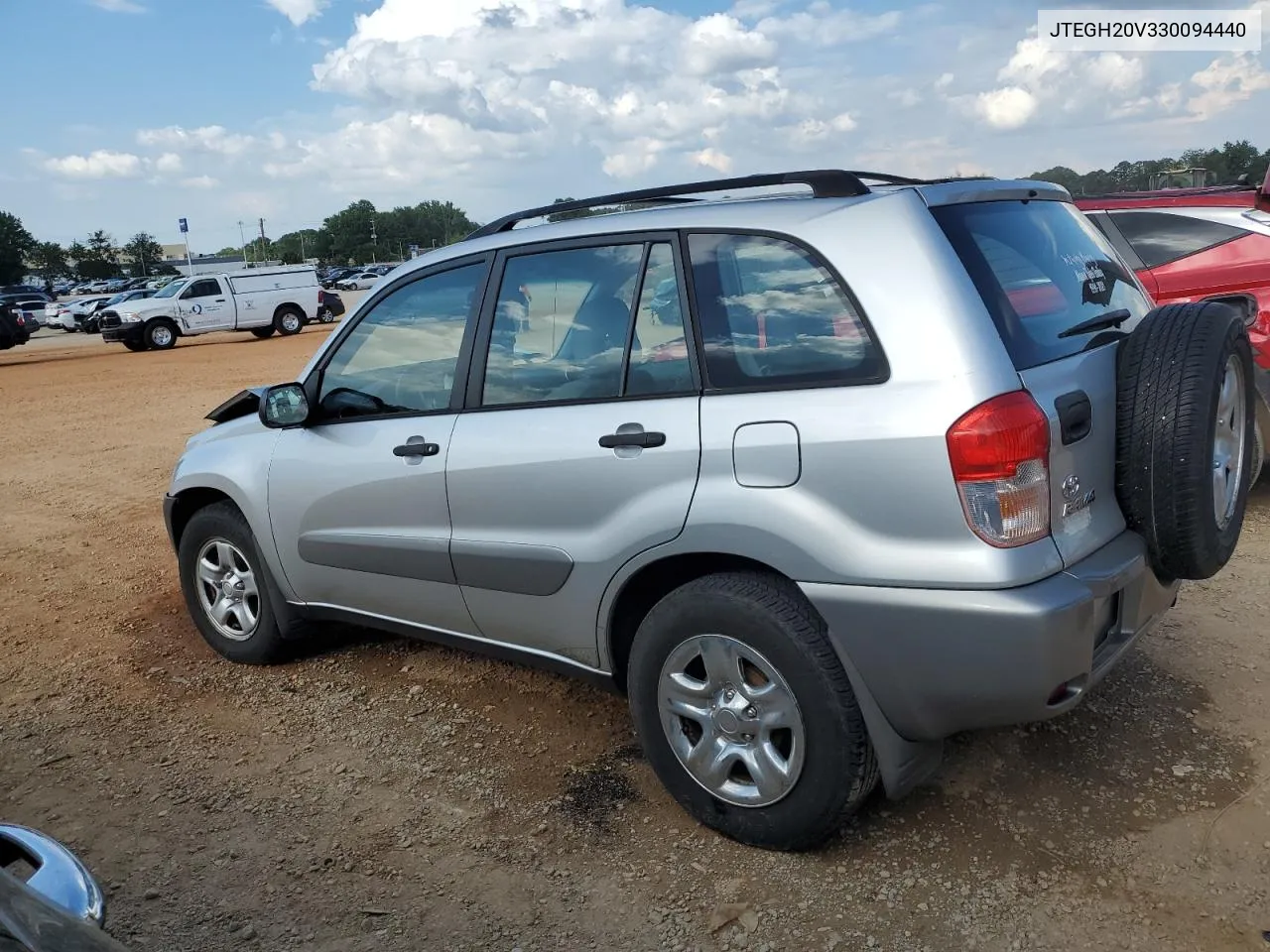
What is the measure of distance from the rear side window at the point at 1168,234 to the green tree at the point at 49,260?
105 meters

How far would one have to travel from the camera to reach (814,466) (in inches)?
104

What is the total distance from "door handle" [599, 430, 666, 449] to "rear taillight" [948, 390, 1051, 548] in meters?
0.82

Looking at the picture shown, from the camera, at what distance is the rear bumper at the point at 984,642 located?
96.9 inches

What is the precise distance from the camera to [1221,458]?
10.0 ft

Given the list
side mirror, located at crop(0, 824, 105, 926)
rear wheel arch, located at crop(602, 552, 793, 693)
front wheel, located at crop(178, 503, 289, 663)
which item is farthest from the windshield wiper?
front wheel, located at crop(178, 503, 289, 663)

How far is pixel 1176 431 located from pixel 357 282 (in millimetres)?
60786

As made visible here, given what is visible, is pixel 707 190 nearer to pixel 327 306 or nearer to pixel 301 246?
pixel 327 306

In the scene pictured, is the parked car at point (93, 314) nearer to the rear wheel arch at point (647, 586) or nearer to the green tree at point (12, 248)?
the rear wheel arch at point (647, 586)

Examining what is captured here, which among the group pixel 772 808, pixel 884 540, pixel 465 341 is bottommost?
pixel 772 808

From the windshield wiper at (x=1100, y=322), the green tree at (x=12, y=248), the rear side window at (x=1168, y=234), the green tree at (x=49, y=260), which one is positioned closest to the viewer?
the windshield wiper at (x=1100, y=322)

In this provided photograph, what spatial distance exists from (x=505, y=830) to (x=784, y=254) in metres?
1.91

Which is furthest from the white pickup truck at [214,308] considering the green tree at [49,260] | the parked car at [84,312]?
the green tree at [49,260]

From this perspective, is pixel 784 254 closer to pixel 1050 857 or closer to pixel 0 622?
pixel 1050 857

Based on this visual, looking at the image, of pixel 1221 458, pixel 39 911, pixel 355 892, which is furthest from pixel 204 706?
pixel 1221 458
